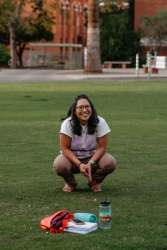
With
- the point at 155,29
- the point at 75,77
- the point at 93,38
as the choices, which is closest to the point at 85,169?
the point at 75,77

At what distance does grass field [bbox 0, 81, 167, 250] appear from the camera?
677cm

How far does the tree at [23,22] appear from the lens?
58.1 metres

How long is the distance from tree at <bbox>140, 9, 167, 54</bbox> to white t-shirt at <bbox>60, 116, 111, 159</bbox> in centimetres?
6681

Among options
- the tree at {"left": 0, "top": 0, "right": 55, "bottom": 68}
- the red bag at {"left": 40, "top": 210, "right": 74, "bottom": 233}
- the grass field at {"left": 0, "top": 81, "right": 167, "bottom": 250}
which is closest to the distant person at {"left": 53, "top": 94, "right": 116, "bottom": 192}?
the grass field at {"left": 0, "top": 81, "right": 167, "bottom": 250}

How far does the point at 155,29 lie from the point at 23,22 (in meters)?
17.6

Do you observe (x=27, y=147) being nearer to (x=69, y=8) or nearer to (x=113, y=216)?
(x=113, y=216)

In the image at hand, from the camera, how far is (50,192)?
909cm

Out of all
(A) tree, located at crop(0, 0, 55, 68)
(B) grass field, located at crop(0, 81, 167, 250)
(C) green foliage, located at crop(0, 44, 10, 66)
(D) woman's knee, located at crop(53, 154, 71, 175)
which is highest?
(A) tree, located at crop(0, 0, 55, 68)

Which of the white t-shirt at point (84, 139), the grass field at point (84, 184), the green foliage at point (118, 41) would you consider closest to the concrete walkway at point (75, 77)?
the grass field at point (84, 184)

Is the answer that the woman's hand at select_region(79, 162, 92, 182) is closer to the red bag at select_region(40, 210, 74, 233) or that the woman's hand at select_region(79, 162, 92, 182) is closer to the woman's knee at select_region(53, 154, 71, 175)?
the woman's knee at select_region(53, 154, 71, 175)

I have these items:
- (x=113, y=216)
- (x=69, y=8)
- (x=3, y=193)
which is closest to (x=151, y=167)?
(x=3, y=193)

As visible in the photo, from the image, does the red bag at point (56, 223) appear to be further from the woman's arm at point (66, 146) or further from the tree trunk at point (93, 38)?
the tree trunk at point (93, 38)

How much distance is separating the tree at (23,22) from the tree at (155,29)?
995 cm

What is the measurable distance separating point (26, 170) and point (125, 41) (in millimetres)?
58217
